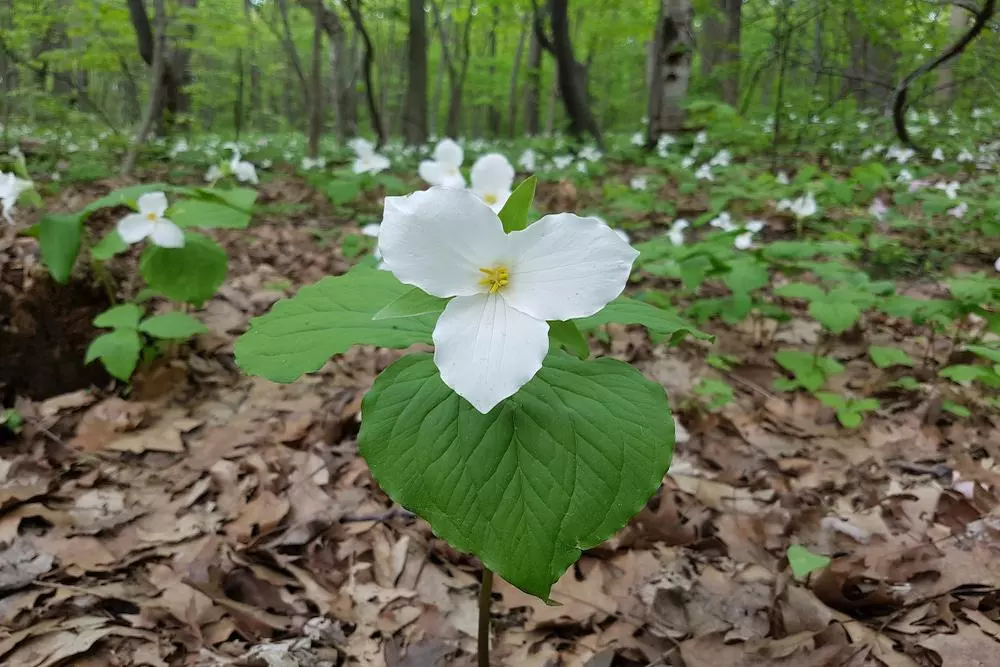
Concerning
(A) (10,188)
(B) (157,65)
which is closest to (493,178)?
(A) (10,188)

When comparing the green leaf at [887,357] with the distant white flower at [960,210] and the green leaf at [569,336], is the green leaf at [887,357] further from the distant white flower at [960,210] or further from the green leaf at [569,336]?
the green leaf at [569,336]

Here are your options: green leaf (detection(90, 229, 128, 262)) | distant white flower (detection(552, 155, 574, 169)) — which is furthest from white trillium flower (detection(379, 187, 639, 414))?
distant white flower (detection(552, 155, 574, 169))

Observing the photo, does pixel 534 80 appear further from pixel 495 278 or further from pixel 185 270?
pixel 495 278

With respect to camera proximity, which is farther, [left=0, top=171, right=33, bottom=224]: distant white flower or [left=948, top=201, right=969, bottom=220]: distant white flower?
[left=948, top=201, right=969, bottom=220]: distant white flower

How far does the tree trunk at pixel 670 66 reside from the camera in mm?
7371

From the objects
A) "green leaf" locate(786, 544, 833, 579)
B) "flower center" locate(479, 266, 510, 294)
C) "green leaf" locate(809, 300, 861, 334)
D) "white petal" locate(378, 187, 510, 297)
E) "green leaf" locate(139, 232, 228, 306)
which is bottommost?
"green leaf" locate(786, 544, 833, 579)

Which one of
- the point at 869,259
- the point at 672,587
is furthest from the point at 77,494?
the point at 869,259

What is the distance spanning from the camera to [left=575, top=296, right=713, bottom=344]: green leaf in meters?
0.94

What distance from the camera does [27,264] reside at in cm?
252

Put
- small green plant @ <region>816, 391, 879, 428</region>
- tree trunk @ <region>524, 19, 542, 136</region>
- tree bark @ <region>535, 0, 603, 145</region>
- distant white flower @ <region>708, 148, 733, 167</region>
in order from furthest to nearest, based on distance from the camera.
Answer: tree trunk @ <region>524, 19, 542, 136</region>, tree bark @ <region>535, 0, 603, 145</region>, distant white flower @ <region>708, 148, 733, 167</region>, small green plant @ <region>816, 391, 879, 428</region>

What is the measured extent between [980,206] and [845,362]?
1.47 metres

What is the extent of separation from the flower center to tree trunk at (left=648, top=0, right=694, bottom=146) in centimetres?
691

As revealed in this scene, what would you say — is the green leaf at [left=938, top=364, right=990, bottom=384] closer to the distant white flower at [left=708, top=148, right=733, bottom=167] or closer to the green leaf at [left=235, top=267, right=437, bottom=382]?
the green leaf at [left=235, top=267, right=437, bottom=382]

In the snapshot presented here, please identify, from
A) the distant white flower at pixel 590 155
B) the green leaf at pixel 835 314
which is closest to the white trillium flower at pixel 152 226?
the green leaf at pixel 835 314
